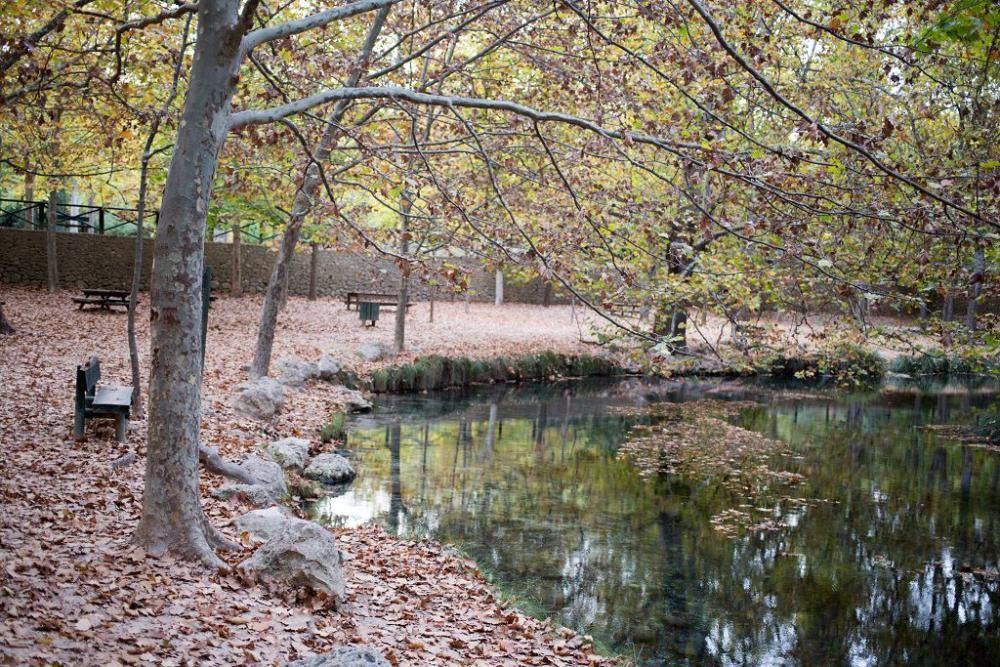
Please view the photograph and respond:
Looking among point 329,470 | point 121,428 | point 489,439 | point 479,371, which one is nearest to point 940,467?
point 489,439

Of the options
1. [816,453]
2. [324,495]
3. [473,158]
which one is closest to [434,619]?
[324,495]

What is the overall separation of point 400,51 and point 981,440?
1313cm

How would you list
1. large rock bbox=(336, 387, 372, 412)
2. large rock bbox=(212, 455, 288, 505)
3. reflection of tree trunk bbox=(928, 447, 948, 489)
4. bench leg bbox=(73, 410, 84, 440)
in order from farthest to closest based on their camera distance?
large rock bbox=(336, 387, 372, 412)
reflection of tree trunk bbox=(928, 447, 948, 489)
bench leg bbox=(73, 410, 84, 440)
large rock bbox=(212, 455, 288, 505)

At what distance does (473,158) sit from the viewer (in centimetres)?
1661

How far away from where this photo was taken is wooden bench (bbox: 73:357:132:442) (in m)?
8.66

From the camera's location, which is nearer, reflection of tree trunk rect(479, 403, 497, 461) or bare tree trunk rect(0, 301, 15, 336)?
reflection of tree trunk rect(479, 403, 497, 461)

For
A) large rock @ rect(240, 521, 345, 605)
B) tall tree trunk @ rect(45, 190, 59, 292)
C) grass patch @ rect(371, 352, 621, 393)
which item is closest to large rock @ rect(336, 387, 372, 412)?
grass patch @ rect(371, 352, 621, 393)

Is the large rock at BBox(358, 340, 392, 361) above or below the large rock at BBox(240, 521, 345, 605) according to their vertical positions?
above

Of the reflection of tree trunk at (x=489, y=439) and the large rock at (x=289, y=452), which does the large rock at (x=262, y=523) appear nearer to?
the large rock at (x=289, y=452)

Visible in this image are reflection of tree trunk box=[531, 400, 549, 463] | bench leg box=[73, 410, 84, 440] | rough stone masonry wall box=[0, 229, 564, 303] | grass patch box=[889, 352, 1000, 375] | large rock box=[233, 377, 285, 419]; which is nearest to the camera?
bench leg box=[73, 410, 84, 440]

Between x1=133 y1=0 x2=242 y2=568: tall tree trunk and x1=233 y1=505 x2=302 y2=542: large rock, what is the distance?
129 centimetres

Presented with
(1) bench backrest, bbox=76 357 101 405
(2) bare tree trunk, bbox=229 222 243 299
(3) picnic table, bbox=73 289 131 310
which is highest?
(2) bare tree trunk, bbox=229 222 243 299

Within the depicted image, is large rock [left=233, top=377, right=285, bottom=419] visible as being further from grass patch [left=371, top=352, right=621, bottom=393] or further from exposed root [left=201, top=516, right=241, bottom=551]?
exposed root [left=201, top=516, right=241, bottom=551]

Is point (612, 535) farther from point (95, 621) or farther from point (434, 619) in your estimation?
point (95, 621)
